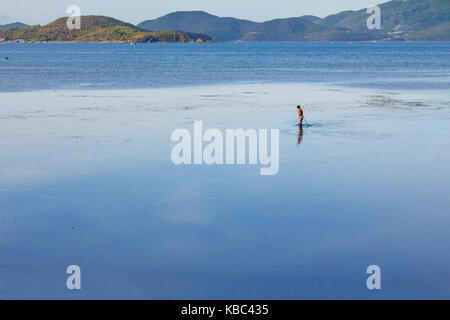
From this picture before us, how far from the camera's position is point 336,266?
15805 mm

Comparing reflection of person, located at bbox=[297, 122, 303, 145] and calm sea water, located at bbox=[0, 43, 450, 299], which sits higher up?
reflection of person, located at bbox=[297, 122, 303, 145]

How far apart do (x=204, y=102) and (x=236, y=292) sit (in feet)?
137

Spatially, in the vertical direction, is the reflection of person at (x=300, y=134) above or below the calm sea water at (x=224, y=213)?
above

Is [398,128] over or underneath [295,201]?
over

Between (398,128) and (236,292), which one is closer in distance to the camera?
(236,292)

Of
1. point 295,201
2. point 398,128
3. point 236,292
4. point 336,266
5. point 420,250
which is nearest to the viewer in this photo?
point 236,292

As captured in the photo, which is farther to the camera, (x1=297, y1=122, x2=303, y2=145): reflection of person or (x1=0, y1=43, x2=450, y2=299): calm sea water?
(x1=297, y1=122, x2=303, y2=145): reflection of person

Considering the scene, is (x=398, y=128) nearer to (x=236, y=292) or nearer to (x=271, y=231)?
(x=271, y=231)

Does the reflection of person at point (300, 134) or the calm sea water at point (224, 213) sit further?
the reflection of person at point (300, 134)

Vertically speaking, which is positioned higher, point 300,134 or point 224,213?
point 300,134

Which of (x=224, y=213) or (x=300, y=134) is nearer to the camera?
(x=224, y=213)
